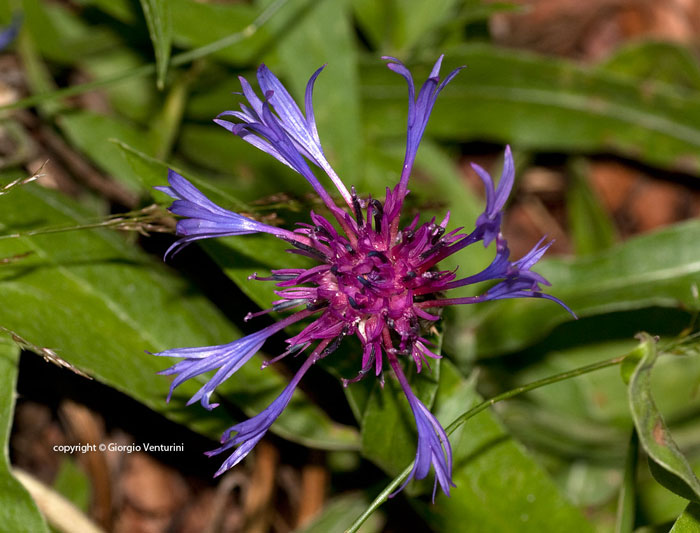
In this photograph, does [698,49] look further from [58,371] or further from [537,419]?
[58,371]

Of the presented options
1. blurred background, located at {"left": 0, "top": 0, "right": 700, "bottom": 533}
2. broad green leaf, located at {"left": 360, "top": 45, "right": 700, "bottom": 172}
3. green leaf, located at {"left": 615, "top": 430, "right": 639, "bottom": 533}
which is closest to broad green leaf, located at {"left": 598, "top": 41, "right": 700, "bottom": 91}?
blurred background, located at {"left": 0, "top": 0, "right": 700, "bottom": 533}

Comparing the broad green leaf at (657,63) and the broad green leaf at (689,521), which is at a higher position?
the broad green leaf at (657,63)

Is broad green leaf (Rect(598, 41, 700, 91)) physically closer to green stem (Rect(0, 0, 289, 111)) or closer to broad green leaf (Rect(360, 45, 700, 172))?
broad green leaf (Rect(360, 45, 700, 172))

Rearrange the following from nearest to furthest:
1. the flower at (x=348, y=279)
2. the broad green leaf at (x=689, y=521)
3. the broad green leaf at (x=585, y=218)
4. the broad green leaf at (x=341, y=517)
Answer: the flower at (x=348, y=279), the broad green leaf at (x=689, y=521), the broad green leaf at (x=341, y=517), the broad green leaf at (x=585, y=218)

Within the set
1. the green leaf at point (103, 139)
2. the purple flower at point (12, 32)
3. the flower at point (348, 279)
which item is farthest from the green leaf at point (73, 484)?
the purple flower at point (12, 32)

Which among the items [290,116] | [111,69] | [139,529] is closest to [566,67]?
[290,116]

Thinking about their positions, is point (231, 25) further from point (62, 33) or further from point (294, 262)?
point (294, 262)

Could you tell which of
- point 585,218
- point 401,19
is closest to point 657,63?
point 585,218

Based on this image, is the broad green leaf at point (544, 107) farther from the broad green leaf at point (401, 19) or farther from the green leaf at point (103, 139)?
the green leaf at point (103, 139)
